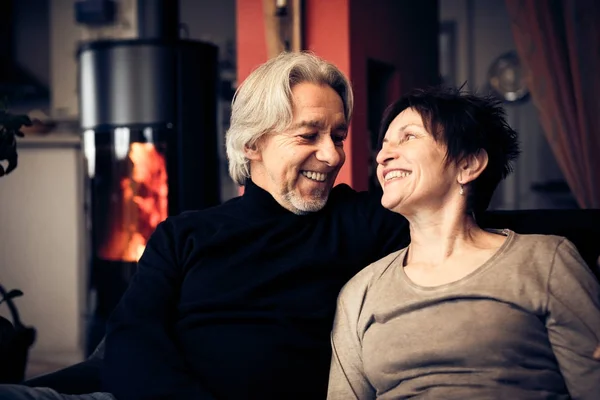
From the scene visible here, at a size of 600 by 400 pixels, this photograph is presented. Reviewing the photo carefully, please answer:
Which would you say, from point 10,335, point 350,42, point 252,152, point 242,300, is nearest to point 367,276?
point 242,300

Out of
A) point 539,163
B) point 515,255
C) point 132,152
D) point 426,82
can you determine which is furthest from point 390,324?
point 539,163

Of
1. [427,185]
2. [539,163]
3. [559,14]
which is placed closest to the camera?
[427,185]

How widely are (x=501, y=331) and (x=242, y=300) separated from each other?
0.61 meters

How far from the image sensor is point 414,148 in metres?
1.49

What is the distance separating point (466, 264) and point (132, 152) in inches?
76.6

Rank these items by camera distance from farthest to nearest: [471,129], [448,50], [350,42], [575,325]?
[448,50]
[350,42]
[471,129]
[575,325]

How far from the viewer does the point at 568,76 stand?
2.92m

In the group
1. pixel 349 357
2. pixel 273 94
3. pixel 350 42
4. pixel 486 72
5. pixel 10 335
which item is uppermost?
pixel 486 72

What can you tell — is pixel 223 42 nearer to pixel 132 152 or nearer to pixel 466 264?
pixel 132 152

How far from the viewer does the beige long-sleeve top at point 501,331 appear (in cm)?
127

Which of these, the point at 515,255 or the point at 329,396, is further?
the point at 329,396

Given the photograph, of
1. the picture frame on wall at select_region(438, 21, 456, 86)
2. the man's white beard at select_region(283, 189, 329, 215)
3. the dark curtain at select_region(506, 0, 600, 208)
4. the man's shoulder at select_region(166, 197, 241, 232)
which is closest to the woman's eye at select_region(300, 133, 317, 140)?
the man's white beard at select_region(283, 189, 329, 215)

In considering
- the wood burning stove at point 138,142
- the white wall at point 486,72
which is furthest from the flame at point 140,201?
the white wall at point 486,72

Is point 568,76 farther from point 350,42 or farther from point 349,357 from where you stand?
point 349,357
